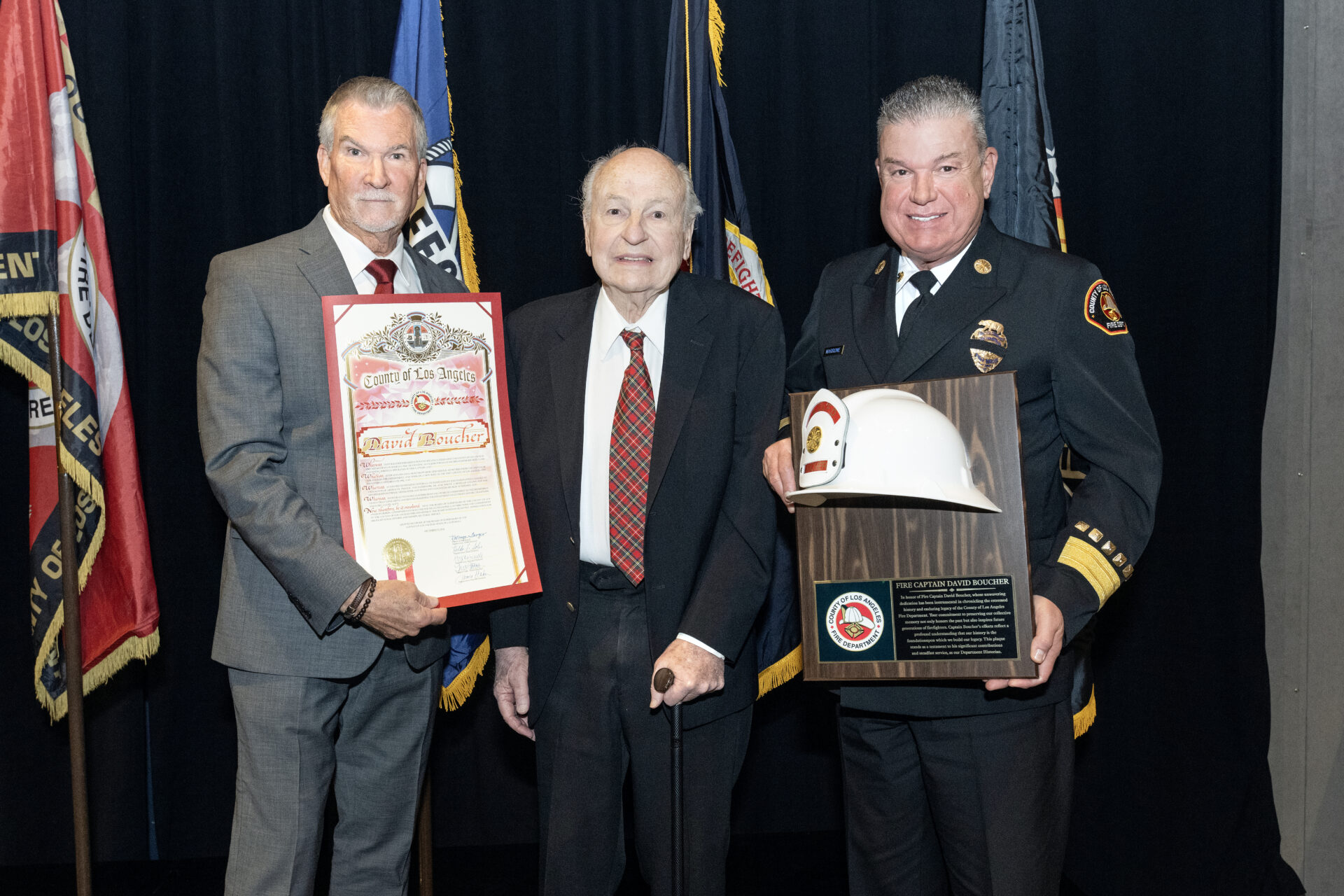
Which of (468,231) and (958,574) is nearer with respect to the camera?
(958,574)

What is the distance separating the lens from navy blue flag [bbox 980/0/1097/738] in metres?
2.76

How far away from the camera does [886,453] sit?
1547mm

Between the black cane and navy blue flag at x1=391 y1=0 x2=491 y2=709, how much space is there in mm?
1260

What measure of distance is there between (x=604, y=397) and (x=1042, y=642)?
0.98 metres

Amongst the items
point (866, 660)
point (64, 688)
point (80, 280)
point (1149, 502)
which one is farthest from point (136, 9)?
point (1149, 502)

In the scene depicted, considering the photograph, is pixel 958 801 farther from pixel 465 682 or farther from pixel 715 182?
pixel 715 182

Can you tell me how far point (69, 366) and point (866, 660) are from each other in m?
2.20

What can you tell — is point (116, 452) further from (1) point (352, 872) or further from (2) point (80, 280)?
(1) point (352, 872)

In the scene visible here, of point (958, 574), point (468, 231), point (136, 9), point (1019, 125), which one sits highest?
point (136, 9)

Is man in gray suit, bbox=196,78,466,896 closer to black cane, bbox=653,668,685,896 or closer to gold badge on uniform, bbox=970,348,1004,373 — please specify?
black cane, bbox=653,668,685,896

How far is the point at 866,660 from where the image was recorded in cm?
170

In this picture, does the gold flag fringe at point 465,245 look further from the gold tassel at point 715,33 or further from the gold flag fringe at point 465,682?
the gold flag fringe at point 465,682

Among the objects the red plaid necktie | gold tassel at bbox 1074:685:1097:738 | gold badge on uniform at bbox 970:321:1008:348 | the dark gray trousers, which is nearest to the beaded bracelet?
the dark gray trousers

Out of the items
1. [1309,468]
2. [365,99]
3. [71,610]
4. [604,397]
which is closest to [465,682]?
[71,610]
